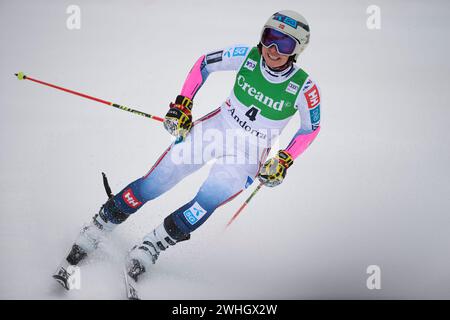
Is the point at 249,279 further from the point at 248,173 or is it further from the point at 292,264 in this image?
the point at 248,173

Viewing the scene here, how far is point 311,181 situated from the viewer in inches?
176

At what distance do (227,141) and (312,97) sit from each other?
1.98 feet

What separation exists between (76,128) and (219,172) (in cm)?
163

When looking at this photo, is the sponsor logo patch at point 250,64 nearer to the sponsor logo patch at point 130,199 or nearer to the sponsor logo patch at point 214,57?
the sponsor logo patch at point 214,57

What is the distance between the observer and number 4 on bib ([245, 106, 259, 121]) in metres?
3.45

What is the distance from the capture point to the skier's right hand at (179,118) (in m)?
3.41

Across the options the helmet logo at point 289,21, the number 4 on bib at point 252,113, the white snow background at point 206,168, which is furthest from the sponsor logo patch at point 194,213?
the helmet logo at point 289,21

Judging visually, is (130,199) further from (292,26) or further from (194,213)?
(292,26)

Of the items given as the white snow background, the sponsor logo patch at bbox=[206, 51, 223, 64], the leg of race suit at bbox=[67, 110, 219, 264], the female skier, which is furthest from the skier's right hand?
the white snow background

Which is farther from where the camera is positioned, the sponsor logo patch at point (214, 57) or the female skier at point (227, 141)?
the sponsor logo patch at point (214, 57)

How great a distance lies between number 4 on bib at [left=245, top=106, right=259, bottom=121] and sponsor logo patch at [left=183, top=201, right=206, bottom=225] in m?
0.63

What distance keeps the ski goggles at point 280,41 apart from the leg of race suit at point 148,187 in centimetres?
61

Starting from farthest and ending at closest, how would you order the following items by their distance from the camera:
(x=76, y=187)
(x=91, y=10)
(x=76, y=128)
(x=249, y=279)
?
(x=91, y=10), (x=76, y=128), (x=76, y=187), (x=249, y=279)
